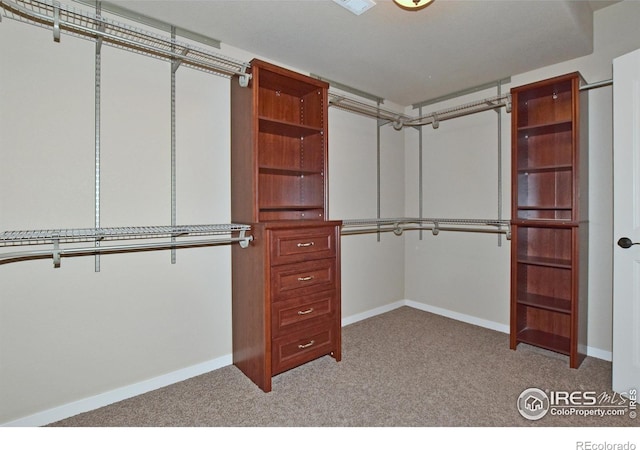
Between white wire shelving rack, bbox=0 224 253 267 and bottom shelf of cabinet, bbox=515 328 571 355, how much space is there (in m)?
2.52

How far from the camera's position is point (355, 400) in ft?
6.90

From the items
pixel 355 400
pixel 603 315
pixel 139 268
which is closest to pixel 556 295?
pixel 603 315

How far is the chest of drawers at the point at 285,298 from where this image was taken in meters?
2.23

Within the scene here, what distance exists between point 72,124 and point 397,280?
3513mm

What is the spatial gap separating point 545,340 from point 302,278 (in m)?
2.16

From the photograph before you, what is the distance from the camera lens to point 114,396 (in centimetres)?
210

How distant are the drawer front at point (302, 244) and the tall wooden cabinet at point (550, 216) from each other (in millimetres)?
1608

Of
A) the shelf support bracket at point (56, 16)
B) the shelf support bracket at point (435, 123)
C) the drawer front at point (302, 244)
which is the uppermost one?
the shelf support bracket at point (435, 123)

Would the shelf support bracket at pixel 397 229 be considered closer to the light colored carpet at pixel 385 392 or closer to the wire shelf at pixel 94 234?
the light colored carpet at pixel 385 392

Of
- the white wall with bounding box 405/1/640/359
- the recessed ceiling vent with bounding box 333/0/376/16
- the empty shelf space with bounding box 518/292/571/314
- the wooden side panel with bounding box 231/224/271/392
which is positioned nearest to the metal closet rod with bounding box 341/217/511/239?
the white wall with bounding box 405/1/640/359

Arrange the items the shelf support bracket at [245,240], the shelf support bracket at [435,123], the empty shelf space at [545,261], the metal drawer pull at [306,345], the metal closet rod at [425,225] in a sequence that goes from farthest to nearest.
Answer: the shelf support bracket at [435,123] < the metal closet rod at [425,225] < the empty shelf space at [545,261] < the metal drawer pull at [306,345] < the shelf support bracket at [245,240]

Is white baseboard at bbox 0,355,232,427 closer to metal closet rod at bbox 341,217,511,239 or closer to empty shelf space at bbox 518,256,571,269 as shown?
metal closet rod at bbox 341,217,511,239

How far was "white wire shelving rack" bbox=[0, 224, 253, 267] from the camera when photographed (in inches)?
69.7

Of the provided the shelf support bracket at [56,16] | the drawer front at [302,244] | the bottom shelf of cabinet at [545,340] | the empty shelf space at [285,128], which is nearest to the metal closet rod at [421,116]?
the empty shelf space at [285,128]
